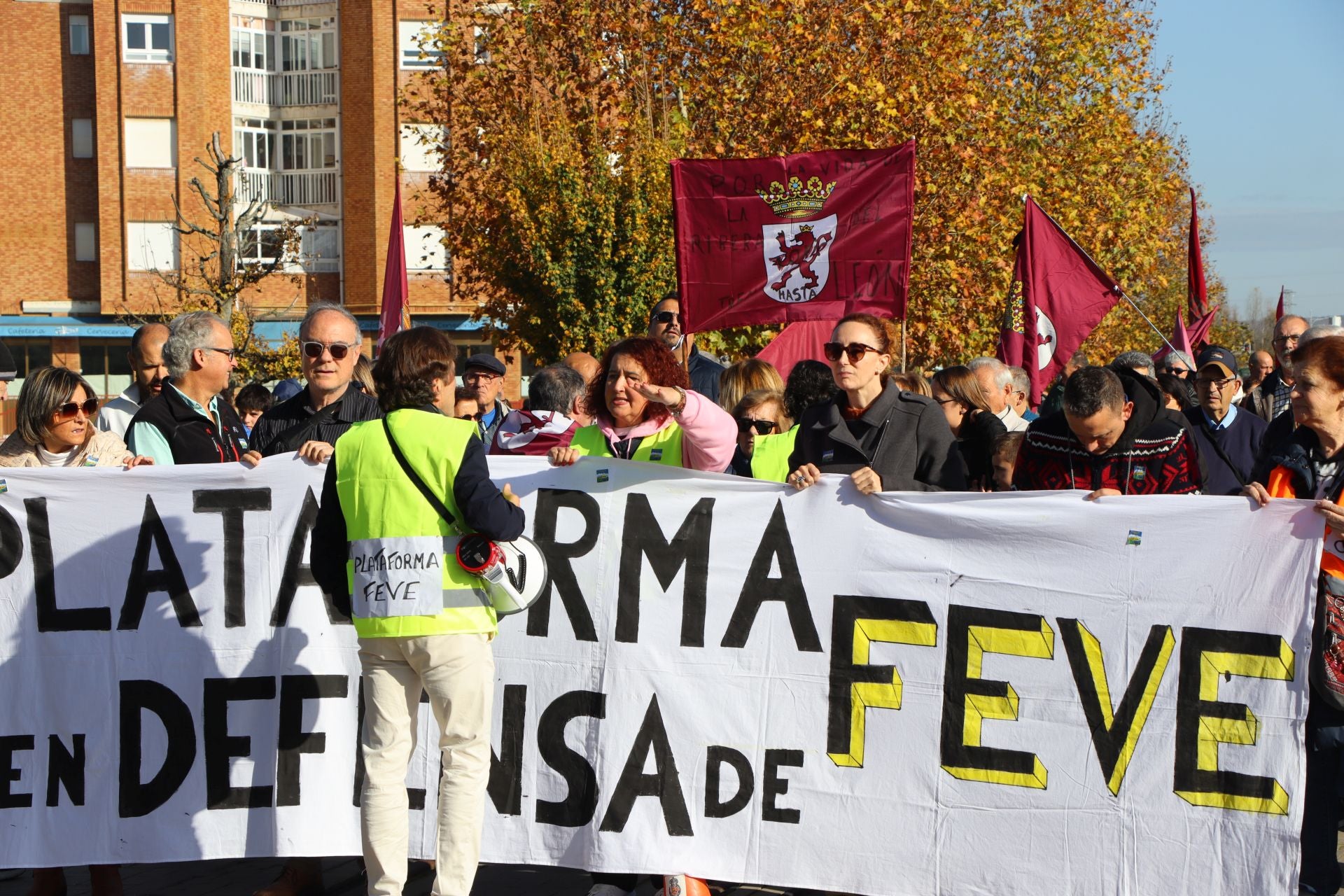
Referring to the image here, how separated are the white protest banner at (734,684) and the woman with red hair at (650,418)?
0.36 ft

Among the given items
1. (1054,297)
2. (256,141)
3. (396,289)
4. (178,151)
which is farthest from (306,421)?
(256,141)

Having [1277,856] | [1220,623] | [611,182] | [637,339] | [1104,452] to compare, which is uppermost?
[611,182]

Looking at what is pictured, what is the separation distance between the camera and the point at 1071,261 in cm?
961

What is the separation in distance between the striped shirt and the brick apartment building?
3632 centimetres

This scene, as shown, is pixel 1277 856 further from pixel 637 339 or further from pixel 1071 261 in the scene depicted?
pixel 1071 261

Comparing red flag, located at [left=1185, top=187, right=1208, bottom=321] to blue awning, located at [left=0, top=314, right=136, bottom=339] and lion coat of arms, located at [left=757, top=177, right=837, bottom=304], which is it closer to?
lion coat of arms, located at [left=757, top=177, right=837, bottom=304]

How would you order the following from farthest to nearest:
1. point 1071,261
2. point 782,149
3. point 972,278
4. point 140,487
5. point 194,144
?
point 194,144
point 972,278
point 782,149
point 1071,261
point 140,487

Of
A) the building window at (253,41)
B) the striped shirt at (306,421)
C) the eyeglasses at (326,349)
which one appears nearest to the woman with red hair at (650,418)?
the striped shirt at (306,421)

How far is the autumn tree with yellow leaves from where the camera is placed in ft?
67.4

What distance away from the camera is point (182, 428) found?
230 inches

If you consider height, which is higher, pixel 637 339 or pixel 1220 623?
pixel 637 339

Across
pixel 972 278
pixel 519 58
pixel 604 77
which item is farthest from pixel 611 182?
pixel 972 278

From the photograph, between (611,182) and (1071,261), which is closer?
(1071,261)

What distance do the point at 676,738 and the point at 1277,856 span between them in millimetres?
2092
